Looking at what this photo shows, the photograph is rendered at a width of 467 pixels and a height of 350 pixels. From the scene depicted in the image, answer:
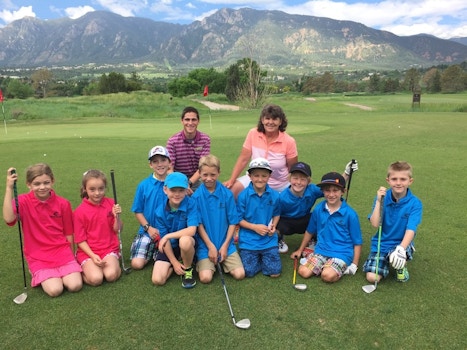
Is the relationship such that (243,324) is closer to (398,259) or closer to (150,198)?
(398,259)

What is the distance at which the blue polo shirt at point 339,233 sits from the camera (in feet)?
14.2

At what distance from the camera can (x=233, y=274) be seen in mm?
4254

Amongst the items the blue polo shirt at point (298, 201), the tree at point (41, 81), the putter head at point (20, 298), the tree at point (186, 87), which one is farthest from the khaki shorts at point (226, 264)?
the tree at point (41, 81)

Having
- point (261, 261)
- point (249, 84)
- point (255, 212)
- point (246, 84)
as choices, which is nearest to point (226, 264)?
point (261, 261)

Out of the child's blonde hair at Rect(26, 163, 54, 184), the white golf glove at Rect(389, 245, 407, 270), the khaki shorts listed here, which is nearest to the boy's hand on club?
the khaki shorts

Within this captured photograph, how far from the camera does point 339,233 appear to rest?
174 inches

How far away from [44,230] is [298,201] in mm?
3099

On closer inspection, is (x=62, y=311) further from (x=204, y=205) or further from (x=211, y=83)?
(x=211, y=83)

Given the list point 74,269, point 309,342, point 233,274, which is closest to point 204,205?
point 233,274

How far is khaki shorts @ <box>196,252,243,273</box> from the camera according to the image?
4261 millimetres

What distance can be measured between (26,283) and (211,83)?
2723 inches

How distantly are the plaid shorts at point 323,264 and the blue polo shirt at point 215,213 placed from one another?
0.92 meters

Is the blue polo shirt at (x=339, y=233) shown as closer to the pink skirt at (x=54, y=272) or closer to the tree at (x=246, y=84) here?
the pink skirt at (x=54, y=272)

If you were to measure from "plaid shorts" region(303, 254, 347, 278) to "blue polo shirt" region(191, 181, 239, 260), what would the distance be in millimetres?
922
